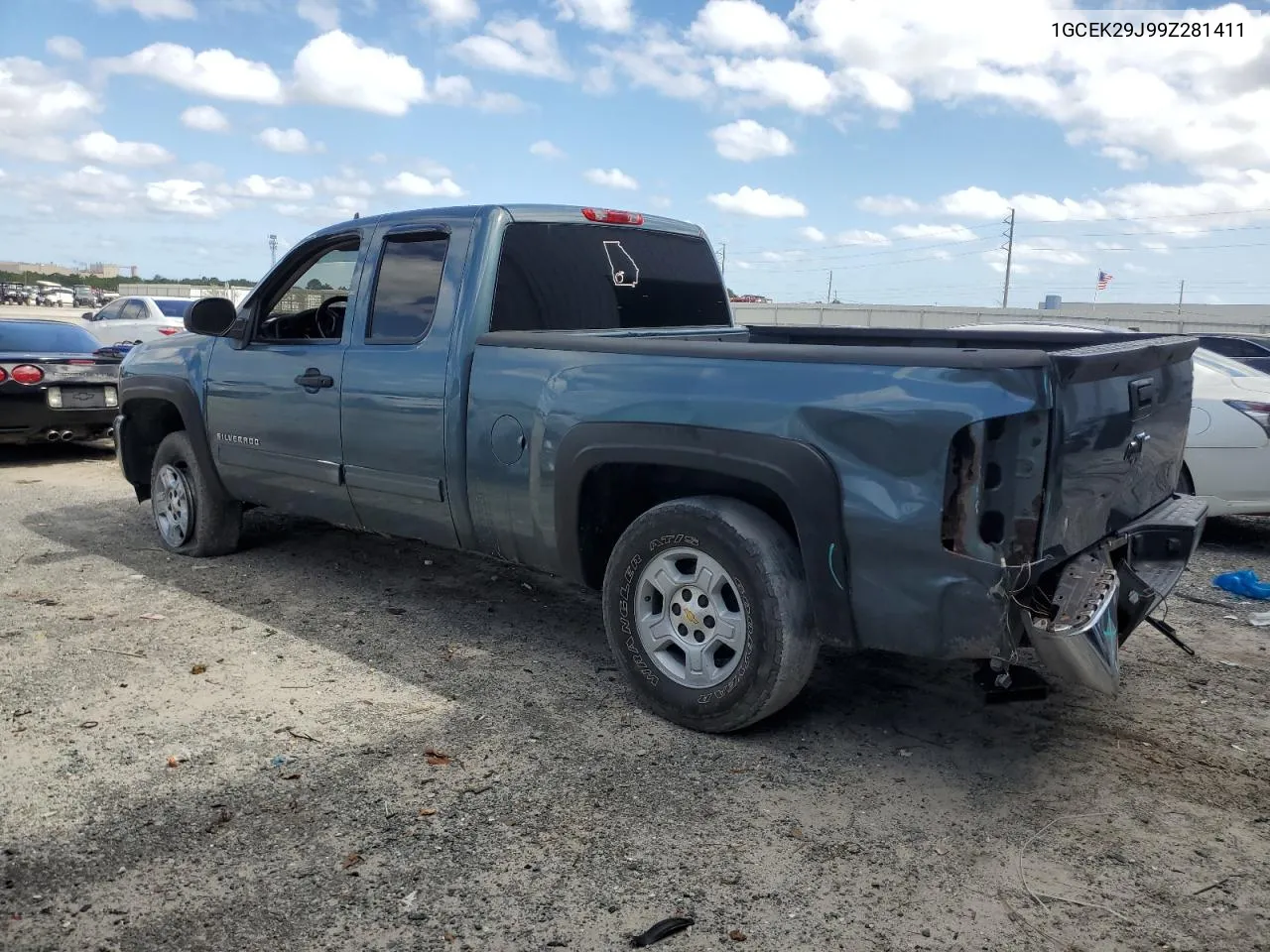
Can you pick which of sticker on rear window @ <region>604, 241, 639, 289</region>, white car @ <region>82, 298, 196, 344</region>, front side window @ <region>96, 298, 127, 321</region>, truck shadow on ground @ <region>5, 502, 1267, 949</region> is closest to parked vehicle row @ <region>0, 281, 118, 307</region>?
front side window @ <region>96, 298, 127, 321</region>

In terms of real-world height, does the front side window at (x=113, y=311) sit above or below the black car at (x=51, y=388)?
above

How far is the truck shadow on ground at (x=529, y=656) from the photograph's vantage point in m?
3.99

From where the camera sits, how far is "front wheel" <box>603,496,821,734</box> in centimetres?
367

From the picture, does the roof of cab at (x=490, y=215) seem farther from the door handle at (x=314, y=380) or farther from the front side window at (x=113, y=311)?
the front side window at (x=113, y=311)

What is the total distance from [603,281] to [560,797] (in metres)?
2.69

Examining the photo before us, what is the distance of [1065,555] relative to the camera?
345cm

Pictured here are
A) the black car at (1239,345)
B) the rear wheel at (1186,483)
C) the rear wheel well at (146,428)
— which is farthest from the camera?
the black car at (1239,345)

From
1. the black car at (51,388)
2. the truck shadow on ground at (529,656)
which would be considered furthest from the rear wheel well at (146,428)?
the black car at (51,388)

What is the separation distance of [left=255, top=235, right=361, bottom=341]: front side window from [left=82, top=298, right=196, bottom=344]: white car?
1394 centimetres

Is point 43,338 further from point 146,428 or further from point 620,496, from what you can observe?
point 620,496

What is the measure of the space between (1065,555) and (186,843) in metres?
2.87

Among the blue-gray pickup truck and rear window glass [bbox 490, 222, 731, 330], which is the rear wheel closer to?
the blue-gray pickup truck

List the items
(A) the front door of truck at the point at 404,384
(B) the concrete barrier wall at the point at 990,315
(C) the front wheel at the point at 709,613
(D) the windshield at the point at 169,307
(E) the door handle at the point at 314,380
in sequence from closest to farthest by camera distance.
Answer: (C) the front wheel at the point at 709,613
(A) the front door of truck at the point at 404,384
(E) the door handle at the point at 314,380
(D) the windshield at the point at 169,307
(B) the concrete barrier wall at the point at 990,315

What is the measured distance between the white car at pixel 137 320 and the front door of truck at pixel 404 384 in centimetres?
1495
